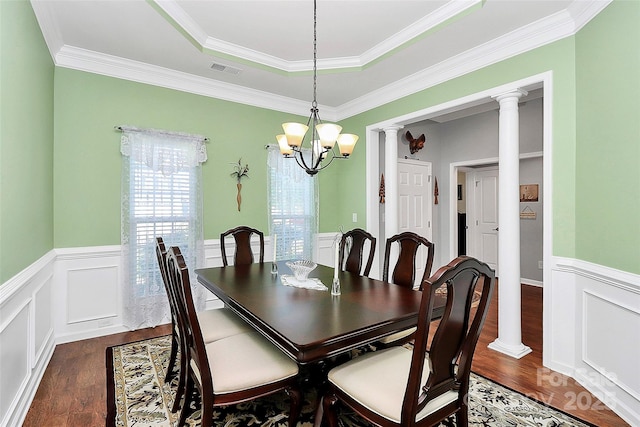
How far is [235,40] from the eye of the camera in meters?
3.03

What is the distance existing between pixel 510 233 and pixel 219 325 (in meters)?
2.52

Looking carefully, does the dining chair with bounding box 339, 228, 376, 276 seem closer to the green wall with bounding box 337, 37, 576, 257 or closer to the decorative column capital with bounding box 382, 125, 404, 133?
the green wall with bounding box 337, 37, 576, 257

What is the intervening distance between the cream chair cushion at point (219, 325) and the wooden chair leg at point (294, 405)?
1.94ft

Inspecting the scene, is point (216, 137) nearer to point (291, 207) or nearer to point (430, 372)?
point (291, 207)

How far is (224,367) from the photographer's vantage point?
1.64 metres

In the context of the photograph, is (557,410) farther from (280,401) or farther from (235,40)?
(235,40)

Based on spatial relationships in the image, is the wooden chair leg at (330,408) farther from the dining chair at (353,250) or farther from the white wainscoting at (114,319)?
the white wainscoting at (114,319)

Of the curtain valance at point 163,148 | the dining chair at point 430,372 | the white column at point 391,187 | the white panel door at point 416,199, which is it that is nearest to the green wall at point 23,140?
the curtain valance at point 163,148

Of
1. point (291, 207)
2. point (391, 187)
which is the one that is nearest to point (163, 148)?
point (291, 207)

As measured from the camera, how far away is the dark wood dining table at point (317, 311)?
142 cm

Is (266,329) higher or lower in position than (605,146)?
lower

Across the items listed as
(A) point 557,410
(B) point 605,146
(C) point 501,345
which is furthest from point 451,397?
(B) point 605,146

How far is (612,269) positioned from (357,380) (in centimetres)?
184

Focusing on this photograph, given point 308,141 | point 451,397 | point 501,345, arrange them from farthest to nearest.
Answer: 1. point 308,141
2. point 501,345
3. point 451,397
